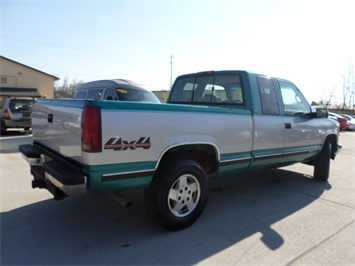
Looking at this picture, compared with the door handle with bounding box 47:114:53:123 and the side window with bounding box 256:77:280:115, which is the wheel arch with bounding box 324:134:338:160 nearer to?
the side window with bounding box 256:77:280:115

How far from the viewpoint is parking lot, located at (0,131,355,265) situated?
2904 mm

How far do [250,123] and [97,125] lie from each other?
2.28 meters

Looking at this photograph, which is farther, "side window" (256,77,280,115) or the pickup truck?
"side window" (256,77,280,115)

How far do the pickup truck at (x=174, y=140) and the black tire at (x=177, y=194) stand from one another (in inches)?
0.5

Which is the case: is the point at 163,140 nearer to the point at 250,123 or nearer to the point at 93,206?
the point at 250,123

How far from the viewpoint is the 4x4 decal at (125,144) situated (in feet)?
9.00

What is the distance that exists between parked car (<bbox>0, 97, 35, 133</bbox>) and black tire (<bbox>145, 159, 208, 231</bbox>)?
37.2 feet

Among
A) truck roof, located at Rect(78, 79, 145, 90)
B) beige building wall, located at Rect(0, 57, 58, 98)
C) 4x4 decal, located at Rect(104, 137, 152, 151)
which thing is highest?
beige building wall, located at Rect(0, 57, 58, 98)

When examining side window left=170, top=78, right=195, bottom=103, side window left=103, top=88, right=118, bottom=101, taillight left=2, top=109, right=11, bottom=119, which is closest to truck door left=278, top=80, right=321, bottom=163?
side window left=170, top=78, right=195, bottom=103

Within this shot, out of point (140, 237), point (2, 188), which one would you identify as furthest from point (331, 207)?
point (2, 188)

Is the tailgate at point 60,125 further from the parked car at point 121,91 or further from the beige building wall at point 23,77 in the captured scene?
the beige building wall at point 23,77

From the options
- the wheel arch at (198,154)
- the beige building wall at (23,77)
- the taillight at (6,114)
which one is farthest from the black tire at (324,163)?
the beige building wall at (23,77)

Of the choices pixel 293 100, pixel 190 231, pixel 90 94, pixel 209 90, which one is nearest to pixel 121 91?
pixel 90 94

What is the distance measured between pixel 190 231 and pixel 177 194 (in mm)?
499
